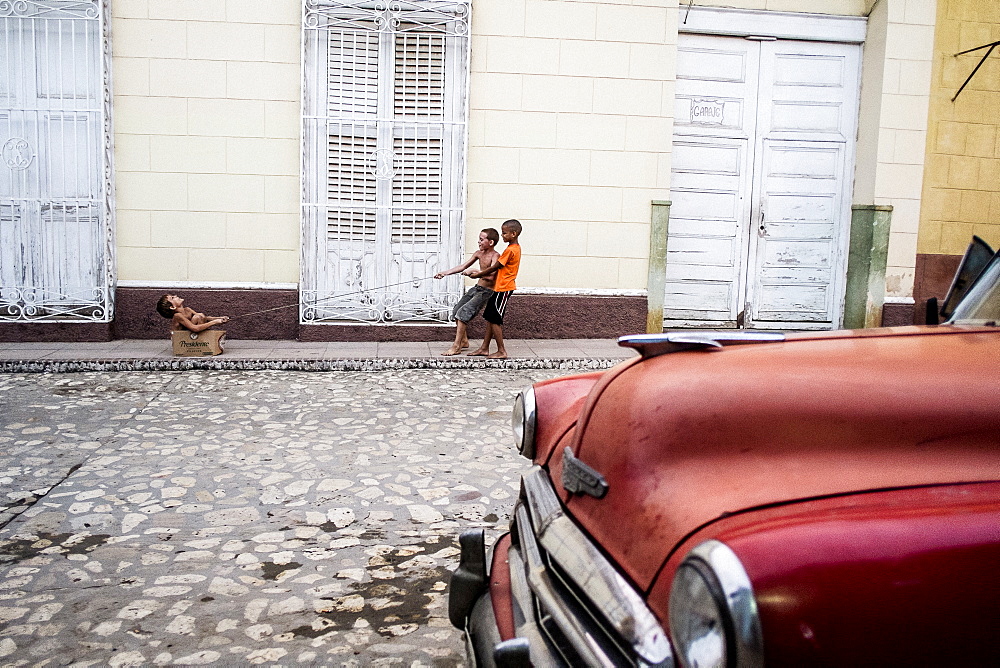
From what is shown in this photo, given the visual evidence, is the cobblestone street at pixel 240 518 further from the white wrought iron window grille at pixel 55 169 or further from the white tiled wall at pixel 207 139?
the white tiled wall at pixel 207 139

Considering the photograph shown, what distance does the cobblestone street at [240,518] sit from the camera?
2771 millimetres

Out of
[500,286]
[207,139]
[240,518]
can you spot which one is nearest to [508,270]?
[500,286]

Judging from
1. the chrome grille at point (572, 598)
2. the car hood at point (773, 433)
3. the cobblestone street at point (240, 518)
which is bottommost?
the cobblestone street at point (240, 518)

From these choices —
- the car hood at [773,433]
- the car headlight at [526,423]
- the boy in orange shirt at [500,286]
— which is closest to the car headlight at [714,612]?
the car hood at [773,433]

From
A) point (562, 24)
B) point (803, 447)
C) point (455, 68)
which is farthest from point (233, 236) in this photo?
point (803, 447)

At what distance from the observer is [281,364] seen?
7.90 m

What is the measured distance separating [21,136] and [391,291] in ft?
13.3

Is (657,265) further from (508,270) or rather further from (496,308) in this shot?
(496,308)

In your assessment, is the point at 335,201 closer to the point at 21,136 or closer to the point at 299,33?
the point at 299,33

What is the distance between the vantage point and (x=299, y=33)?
29.8 ft

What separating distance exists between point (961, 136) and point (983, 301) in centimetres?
888

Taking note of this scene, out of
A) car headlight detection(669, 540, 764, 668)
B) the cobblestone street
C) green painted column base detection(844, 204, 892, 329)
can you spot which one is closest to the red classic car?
car headlight detection(669, 540, 764, 668)

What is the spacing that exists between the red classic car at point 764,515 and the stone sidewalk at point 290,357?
5.85 m

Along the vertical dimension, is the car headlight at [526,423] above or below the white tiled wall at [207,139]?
below
